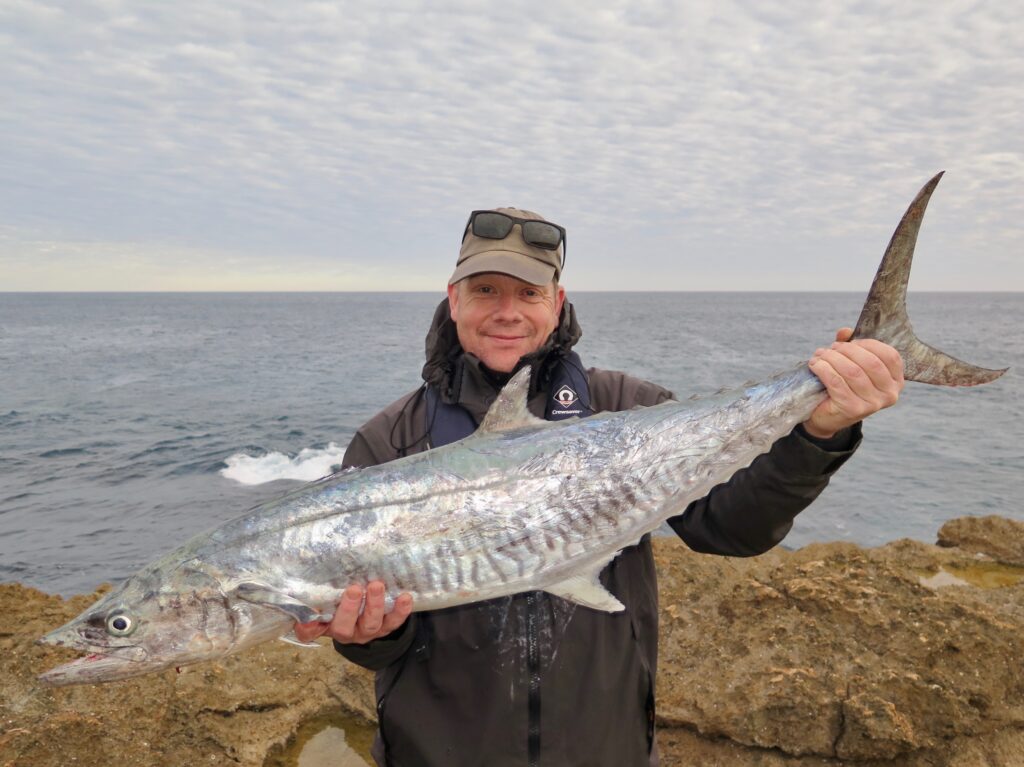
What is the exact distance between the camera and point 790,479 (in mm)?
2596

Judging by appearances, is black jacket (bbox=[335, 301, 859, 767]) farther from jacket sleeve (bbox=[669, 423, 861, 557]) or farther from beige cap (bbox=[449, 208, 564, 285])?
beige cap (bbox=[449, 208, 564, 285])

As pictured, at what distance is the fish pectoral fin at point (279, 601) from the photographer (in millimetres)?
2533

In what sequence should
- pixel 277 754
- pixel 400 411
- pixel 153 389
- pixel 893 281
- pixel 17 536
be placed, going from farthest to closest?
pixel 153 389
pixel 17 536
pixel 277 754
pixel 400 411
pixel 893 281

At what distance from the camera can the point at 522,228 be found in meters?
3.23

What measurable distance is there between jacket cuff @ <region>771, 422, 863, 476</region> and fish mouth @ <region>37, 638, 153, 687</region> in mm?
2646

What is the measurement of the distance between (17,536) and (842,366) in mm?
13136

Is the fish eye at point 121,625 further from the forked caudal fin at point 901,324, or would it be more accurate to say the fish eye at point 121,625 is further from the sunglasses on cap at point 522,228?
the forked caudal fin at point 901,324

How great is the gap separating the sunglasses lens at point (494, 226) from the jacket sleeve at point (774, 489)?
1580 mm

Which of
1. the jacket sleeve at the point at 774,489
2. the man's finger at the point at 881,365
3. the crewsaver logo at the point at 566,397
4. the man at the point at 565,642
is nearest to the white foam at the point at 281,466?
the crewsaver logo at the point at 566,397

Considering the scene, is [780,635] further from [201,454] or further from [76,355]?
[76,355]

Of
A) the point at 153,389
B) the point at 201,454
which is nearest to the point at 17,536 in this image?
the point at 201,454

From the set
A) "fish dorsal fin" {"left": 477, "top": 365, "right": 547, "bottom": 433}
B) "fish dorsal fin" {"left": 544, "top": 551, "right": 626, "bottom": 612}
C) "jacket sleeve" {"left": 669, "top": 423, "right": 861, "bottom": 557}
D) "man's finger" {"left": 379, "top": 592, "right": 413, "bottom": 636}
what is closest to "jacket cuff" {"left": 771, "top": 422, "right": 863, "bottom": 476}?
"jacket sleeve" {"left": 669, "top": 423, "right": 861, "bottom": 557}

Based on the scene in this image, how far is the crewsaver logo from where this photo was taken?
3.13 meters

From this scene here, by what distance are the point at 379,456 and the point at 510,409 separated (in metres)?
0.68
